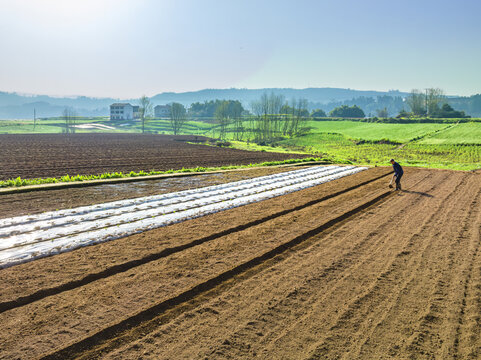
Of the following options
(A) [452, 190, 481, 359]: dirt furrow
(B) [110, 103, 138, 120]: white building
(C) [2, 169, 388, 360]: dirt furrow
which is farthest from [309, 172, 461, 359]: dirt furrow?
(B) [110, 103, 138, 120]: white building

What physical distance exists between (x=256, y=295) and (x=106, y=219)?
7193mm

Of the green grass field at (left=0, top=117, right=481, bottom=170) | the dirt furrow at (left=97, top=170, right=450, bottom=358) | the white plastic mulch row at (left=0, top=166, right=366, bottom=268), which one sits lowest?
the dirt furrow at (left=97, top=170, right=450, bottom=358)

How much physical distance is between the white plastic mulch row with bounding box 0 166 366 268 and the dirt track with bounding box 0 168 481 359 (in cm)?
57

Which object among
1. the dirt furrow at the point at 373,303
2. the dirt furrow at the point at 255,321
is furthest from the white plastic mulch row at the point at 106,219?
the dirt furrow at the point at 373,303

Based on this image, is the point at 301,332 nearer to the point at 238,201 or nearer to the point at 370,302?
the point at 370,302

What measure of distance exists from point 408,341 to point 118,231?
331 inches

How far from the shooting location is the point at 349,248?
9.77 m

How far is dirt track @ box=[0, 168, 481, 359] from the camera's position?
543cm

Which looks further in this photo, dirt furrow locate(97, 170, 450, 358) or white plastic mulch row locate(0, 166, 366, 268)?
white plastic mulch row locate(0, 166, 366, 268)

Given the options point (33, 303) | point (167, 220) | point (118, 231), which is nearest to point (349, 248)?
point (167, 220)

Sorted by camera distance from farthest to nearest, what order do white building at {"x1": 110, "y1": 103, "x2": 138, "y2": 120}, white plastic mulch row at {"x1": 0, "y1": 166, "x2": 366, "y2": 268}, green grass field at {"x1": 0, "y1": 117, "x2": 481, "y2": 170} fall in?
white building at {"x1": 110, "y1": 103, "x2": 138, "y2": 120} < green grass field at {"x1": 0, "y1": 117, "x2": 481, "y2": 170} < white plastic mulch row at {"x1": 0, "y1": 166, "x2": 366, "y2": 268}

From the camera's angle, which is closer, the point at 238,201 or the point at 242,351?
the point at 242,351

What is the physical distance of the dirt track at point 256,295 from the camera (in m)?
5.43

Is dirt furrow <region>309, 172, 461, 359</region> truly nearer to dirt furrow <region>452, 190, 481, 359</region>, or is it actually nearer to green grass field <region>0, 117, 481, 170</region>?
dirt furrow <region>452, 190, 481, 359</region>
